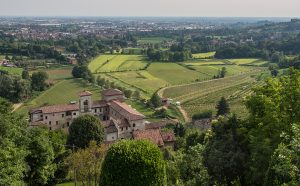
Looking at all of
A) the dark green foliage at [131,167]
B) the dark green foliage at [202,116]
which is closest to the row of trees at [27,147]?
the dark green foliage at [131,167]

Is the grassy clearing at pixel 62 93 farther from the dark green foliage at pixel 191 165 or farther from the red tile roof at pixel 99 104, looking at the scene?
the dark green foliage at pixel 191 165

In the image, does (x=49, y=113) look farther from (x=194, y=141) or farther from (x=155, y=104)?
(x=194, y=141)

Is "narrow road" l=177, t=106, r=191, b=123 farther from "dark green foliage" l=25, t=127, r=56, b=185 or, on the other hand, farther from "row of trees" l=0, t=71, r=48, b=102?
"dark green foliage" l=25, t=127, r=56, b=185

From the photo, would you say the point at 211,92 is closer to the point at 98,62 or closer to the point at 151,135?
the point at 151,135

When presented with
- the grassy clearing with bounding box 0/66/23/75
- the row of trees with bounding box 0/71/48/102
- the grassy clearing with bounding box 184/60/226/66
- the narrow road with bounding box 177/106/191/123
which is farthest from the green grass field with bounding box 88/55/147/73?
the narrow road with bounding box 177/106/191/123

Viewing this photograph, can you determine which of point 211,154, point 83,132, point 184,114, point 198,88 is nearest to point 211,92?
point 198,88

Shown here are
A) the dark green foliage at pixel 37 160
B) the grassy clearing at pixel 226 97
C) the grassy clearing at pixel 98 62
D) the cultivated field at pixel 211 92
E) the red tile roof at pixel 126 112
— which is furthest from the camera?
the grassy clearing at pixel 98 62
